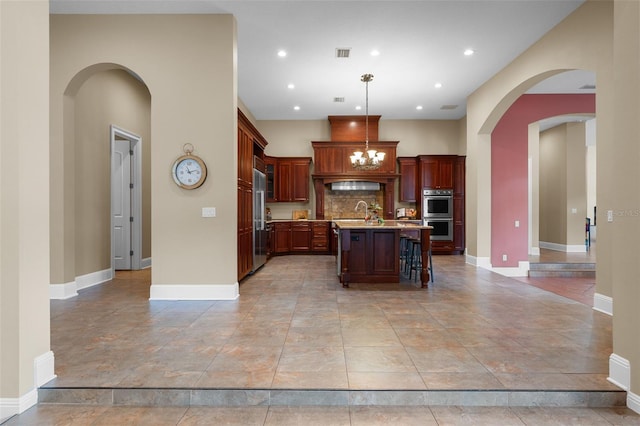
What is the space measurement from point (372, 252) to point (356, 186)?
153 inches

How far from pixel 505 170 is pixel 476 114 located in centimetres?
127

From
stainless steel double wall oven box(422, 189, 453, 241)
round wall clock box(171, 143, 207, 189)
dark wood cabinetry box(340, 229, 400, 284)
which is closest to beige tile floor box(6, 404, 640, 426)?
round wall clock box(171, 143, 207, 189)

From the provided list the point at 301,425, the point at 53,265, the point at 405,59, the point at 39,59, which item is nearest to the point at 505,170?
the point at 405,59

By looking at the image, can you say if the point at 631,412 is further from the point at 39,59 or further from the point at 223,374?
the point at 39,59

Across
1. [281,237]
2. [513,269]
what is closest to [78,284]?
[281,237]

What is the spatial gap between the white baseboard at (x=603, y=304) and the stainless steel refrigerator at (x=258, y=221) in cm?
475

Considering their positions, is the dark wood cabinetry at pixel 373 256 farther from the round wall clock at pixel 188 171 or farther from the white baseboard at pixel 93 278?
the white baseboard at pixel 93 278

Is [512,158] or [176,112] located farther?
[512,158]

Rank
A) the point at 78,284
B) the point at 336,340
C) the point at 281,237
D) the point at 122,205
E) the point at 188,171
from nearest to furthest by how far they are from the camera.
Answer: the point at 336,340, the point at 188,171, the point at 78,284, the point at 122,205, the point at 281,237

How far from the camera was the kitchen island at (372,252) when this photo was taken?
16.9 feet

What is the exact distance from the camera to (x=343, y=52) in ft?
17.6

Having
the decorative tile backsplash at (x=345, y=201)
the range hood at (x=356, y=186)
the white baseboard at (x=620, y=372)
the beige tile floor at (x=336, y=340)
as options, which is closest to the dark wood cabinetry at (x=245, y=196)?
the beige tile floor at (x=336, y=340)

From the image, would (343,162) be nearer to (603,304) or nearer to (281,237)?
(281,237)

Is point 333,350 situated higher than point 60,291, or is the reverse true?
point 60,291
